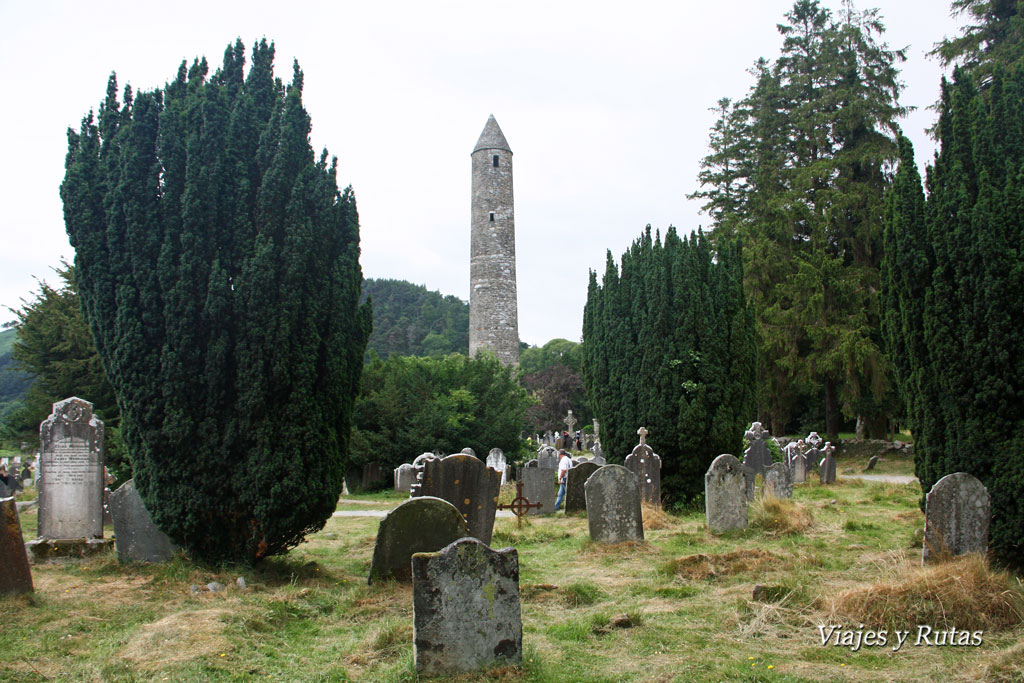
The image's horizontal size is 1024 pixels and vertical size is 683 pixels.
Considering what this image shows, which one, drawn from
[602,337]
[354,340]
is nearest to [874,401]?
[602,337]

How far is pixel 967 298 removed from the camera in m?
6.21

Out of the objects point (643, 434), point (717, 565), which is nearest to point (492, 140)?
point (643, 434)

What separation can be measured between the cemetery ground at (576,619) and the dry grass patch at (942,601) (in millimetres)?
11

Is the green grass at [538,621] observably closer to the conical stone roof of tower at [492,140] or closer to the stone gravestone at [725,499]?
the stone gravestone at [725,499]

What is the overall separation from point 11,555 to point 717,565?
6.34m

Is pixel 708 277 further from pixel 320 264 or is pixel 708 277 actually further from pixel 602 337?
pixel 320 264

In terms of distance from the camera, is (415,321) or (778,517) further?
(415,321)

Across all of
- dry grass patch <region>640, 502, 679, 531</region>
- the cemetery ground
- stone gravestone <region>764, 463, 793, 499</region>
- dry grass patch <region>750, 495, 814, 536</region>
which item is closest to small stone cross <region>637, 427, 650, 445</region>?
dry grass patch <region>640, 502, 679, 531</region>

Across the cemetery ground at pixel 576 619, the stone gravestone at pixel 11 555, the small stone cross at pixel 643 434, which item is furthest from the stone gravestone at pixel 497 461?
the stone gravestone at pixel 11 555

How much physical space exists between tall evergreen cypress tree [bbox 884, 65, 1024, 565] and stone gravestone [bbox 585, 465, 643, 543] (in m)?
3.26

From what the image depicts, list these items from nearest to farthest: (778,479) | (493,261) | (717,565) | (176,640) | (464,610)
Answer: (464,610) < (176,640) < (717,565) < (778,479) < (493,261)

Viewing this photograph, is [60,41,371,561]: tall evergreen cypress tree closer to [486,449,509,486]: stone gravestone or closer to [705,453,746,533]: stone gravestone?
[705,453,746,533]: stone gravestone

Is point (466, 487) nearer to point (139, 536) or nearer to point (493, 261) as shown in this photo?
point (139, 536)

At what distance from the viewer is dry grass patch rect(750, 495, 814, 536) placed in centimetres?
947
